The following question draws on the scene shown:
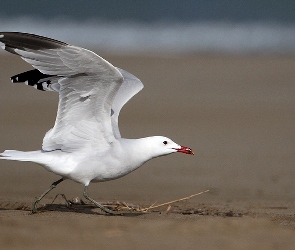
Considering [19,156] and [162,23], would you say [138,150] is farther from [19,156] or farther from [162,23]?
[162,23]

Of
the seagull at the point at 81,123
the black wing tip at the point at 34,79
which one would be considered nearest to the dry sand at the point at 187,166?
the seagull at the point at 81,123

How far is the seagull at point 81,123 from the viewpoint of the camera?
663 cm

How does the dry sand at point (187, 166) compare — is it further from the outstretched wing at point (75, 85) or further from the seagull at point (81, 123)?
the outstretched wing at point (75, 85)

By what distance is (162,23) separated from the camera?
23.6 meters

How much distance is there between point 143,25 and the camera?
921 inches

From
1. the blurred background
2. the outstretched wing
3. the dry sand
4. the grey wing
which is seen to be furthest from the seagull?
the blurred background

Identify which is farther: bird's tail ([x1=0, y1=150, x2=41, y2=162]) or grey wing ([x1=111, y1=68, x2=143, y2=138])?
grey wing ([x1=111, y1=68, x2=143, y2=138])

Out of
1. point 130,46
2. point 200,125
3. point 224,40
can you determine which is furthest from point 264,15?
point 200,125

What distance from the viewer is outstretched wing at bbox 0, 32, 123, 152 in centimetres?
658

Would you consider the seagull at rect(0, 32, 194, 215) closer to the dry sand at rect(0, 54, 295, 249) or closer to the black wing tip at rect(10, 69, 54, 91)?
the black wing tip at rect(10, 69, 54, 91)

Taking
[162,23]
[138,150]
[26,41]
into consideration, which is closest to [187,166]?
[138,150]

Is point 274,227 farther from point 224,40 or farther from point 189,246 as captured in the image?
point 224,40

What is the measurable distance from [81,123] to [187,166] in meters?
3.32

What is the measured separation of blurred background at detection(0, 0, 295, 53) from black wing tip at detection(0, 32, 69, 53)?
13.0 meters
